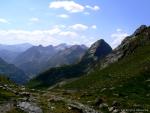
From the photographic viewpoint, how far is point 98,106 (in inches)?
2886

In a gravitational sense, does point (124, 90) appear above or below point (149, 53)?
below

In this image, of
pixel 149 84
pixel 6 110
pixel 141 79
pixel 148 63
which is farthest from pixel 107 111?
pixel 148 63

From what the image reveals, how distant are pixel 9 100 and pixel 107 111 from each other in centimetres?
1827

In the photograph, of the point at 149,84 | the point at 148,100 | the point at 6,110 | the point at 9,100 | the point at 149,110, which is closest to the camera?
the point at 6,110

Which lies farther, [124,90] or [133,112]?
[124,90]

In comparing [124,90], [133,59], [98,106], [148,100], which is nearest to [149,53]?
[133,59]

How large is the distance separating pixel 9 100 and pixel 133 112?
21.0 metres

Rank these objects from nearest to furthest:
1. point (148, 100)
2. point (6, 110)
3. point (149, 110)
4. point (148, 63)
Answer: point (6, 110), point (149, 110), point (148, 100), point (148, 63)

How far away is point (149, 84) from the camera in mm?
110562

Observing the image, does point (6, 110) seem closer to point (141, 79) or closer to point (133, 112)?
point (133, 112)

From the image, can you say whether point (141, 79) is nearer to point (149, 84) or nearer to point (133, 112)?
point (149, 84)

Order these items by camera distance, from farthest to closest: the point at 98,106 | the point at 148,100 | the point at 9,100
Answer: the point at 148,100, the point at 98,106, the point at 9,100

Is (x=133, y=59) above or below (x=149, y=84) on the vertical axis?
above

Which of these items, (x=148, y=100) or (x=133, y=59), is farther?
(x=133, y=59)
